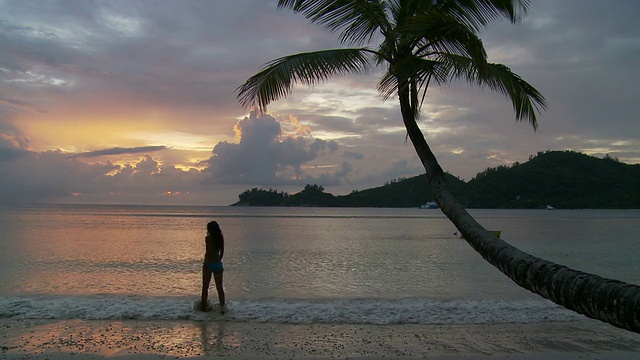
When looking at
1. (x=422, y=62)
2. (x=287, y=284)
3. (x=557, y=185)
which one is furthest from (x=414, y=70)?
(x=557, y=185)

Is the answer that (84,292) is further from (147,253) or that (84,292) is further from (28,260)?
(147,253)

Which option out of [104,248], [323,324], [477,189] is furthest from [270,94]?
[477,189]

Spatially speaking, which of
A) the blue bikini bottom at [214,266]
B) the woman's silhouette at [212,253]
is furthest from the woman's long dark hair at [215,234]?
the blue bikini bottom at [214,266]

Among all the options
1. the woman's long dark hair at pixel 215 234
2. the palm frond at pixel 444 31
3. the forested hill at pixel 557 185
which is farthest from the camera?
the forested hill at pixel 557 185

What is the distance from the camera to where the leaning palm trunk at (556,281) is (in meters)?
2.68

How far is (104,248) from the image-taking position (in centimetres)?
2534

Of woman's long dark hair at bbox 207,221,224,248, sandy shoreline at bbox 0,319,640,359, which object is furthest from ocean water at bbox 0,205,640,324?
woman's long dark hair at bbox 207,221,224,248

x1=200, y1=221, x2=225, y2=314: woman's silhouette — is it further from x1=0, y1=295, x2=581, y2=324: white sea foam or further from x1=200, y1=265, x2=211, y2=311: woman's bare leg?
x1=0, y1=295, x2=581, y2=324: white sea foam

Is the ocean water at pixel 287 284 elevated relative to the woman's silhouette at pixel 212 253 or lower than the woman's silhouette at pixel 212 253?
lower

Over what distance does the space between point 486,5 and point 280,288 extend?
32.6 feet

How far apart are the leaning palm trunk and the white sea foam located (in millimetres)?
5404

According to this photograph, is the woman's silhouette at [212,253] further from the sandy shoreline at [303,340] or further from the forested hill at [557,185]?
the forested hill at [557,185]

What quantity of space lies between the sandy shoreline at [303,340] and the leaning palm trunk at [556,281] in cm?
334

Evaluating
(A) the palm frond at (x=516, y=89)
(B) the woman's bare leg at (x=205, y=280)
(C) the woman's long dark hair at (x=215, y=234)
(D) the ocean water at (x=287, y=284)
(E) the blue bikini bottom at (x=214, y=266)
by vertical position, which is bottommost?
(D) the ocean water at (x=287, y=284)
